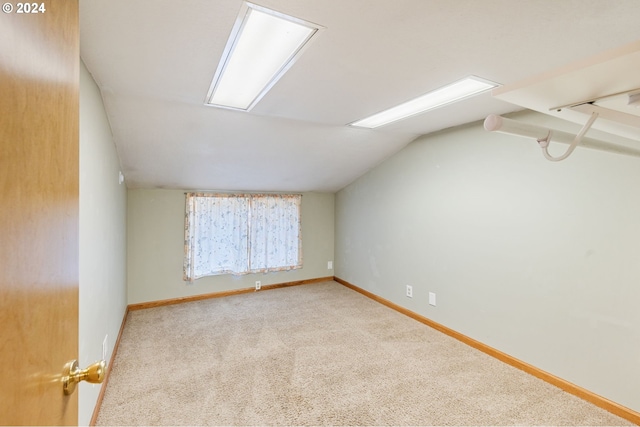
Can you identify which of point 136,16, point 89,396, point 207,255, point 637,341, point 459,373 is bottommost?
point 459,373

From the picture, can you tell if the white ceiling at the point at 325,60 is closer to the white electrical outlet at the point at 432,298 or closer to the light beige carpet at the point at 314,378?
the white electrical outlet at the point at 432,298

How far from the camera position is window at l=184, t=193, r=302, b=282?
13.1 feet

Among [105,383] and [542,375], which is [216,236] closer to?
[105,383]

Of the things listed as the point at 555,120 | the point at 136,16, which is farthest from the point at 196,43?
the point at 555,120

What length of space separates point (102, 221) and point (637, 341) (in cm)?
343

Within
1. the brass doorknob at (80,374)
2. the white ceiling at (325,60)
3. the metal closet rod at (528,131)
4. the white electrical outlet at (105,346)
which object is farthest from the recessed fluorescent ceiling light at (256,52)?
the white electrical outlet at (105,346)

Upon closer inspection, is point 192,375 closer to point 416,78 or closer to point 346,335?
point 346,335

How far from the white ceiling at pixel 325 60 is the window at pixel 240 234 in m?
1.09

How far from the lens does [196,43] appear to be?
1.43 m

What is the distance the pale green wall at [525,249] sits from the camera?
6.31 feet

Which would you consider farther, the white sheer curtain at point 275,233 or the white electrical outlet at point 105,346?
the white sheer curtain at point 275,233

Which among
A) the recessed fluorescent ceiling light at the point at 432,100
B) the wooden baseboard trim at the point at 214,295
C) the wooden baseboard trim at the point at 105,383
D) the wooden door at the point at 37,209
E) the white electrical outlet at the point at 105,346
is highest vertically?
the recessed fluorescent ceiling light at the point at 432,100

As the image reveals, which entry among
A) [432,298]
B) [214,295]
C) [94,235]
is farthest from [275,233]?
[94,235]

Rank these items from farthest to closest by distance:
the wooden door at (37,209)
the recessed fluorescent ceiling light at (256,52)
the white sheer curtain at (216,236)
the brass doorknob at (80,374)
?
the white sheer curtain at (216,236) < the recessed fluorescent ceiling light at (256,52) < the brass doorknob at (80,374) < the wooden door at (37,209)
